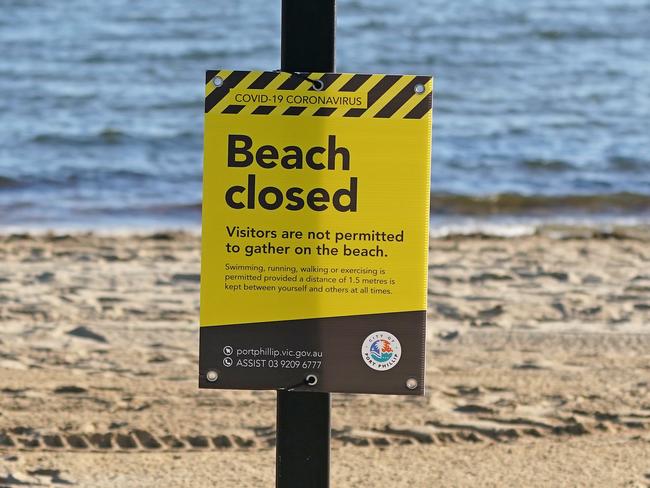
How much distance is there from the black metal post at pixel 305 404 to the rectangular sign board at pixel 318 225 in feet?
0.21

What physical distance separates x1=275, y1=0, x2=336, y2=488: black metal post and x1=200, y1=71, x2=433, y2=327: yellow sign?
0.23 feet

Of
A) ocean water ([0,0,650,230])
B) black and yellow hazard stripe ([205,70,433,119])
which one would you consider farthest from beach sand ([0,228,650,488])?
ocean water ([0,0,650,230])

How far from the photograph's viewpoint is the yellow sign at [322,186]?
2.96 meters

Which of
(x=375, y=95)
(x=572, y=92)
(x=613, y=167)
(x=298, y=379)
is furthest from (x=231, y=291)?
(x=572, y=92)

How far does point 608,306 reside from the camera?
24.0ft

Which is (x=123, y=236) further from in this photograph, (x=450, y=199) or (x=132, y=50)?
(x=132, y=50)

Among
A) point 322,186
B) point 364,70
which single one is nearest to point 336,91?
point 322,186

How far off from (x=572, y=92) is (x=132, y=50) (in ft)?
28.7

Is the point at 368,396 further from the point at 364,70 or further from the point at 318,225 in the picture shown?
the point at 364,70

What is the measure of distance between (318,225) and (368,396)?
271 cm

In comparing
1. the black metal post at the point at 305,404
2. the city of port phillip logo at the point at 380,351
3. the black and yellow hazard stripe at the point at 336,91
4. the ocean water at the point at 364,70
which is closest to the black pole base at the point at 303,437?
the black metal post at the point at 305,404

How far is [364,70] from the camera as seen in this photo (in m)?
21.6

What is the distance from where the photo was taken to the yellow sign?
2.96 m

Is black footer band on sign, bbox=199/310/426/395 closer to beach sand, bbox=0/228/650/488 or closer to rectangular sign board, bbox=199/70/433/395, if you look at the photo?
rectangular sign board, bbox=199/70/433/395
